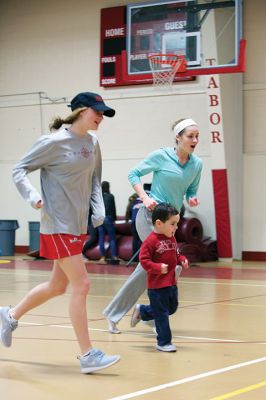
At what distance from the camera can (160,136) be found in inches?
738

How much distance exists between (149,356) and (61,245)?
1.24 metres

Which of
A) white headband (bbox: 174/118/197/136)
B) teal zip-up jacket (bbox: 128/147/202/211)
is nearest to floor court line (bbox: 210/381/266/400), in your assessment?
teal zip-up jacket (bbox: 128/147/202/211)

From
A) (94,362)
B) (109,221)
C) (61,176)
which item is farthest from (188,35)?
(94,362)

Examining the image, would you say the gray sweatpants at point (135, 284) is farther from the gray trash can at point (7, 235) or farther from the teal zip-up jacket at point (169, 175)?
the gray trash can at point (7, 235)

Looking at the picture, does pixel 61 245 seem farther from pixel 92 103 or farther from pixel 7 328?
pixel 92 103

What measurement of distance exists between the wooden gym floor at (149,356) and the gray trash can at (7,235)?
943 cm

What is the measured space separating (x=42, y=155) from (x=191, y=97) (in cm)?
1333

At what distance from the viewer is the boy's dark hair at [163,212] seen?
595 cm

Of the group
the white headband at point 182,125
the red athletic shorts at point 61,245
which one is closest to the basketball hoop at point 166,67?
the white headband at point 182,125

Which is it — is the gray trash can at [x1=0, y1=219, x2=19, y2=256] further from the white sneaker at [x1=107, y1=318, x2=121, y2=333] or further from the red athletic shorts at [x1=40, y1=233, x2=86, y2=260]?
the red athletic shorts at [x1=40, y1=233, x2=86, y2=260]

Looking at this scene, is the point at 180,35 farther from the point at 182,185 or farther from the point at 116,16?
the point at 182,185

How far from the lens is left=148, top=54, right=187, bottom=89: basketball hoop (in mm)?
14984

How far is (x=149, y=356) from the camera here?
5.69m

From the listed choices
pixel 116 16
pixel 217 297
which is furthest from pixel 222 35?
pixel 217 297
